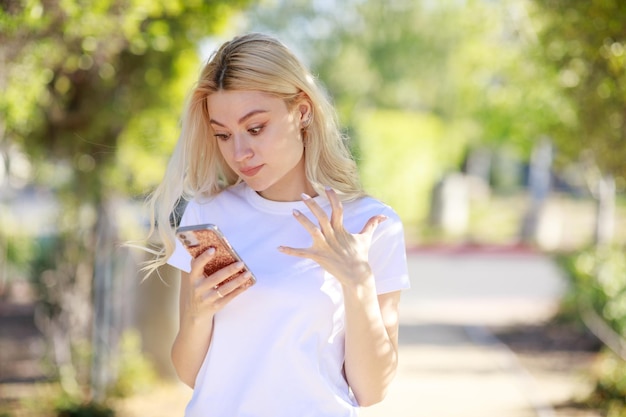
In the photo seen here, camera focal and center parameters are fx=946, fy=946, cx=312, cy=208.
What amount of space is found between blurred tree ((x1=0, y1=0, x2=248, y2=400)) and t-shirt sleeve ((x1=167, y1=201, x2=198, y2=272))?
6.93 ft

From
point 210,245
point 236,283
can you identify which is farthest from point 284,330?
point 210,245

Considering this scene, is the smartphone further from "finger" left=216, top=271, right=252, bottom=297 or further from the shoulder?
the shoulder

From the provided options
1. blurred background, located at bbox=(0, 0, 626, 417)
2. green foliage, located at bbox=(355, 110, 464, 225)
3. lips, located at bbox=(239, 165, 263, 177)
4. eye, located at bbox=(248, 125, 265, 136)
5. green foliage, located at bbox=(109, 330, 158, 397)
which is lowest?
green foliage, located at bbox=(355, 110, 464, 225)

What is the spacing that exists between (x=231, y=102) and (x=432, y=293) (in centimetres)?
1320

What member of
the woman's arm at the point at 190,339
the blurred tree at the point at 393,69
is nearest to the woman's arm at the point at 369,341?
the woman's arm at the point at 190,339

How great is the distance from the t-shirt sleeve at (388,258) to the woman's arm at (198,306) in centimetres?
35

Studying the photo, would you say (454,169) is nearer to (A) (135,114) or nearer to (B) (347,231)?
(A) (135,114)

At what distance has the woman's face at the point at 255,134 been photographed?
2.30 m

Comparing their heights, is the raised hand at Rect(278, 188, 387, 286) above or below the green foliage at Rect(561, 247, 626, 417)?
above

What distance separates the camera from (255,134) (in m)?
2.32

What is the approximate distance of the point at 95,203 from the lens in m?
6.83

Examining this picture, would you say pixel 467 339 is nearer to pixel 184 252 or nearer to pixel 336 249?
pixel 184 252

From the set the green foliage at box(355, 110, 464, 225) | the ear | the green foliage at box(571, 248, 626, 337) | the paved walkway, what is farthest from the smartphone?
the green foliage at box(355, 110, 464, 225)

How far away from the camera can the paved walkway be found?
299 inches
